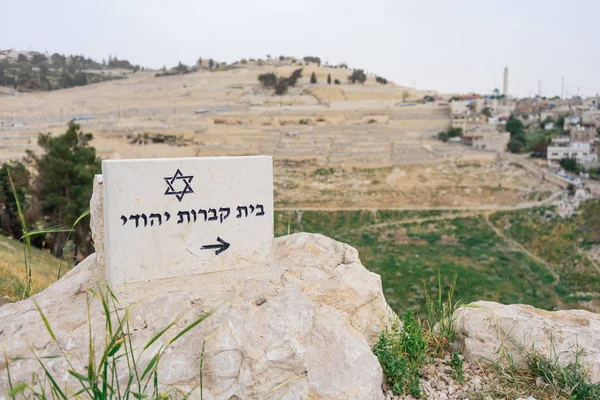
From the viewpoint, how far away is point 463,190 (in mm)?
22391

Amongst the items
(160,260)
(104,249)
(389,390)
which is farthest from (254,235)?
(389,390)

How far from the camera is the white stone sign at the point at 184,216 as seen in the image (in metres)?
2.54

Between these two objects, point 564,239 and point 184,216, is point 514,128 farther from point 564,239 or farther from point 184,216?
point 184,216

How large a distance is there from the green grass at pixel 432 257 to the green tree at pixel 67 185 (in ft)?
13.3

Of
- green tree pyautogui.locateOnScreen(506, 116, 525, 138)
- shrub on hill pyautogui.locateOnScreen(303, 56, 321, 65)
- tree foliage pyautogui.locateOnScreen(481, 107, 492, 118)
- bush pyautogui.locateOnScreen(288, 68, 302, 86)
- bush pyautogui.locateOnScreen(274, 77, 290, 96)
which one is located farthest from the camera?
shrub on hill pyautogui.locateOnScreen(303, 56, 321, 65)

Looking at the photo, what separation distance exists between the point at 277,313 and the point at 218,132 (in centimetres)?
3038

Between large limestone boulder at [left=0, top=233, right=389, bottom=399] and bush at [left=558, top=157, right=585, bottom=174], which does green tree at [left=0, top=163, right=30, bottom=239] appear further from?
bush at [left=558, top=157, right=585, bottom=174]

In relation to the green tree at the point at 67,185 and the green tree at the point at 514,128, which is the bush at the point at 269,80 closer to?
the green tree at the point at 514,128

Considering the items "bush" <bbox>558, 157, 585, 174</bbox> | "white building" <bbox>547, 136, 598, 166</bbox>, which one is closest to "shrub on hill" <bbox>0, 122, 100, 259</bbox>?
"bush" <bbox>558, 157, 585, 174</bbox>

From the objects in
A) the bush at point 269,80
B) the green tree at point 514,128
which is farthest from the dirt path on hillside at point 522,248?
the bush at point 269,80

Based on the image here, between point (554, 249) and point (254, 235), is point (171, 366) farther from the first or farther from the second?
point (554, 249)

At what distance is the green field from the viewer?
36.0ft

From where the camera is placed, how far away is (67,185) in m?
9.46

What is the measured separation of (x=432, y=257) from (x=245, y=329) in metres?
12.5
